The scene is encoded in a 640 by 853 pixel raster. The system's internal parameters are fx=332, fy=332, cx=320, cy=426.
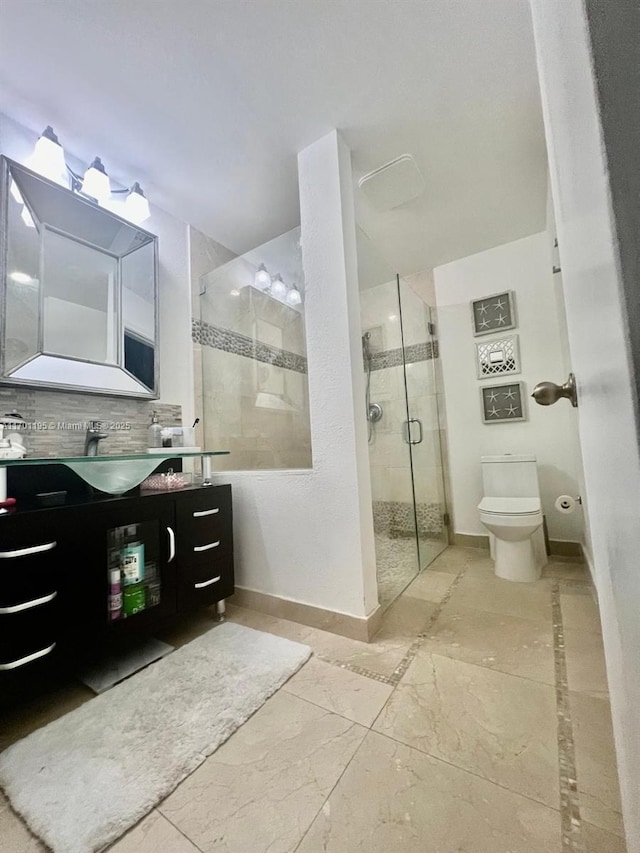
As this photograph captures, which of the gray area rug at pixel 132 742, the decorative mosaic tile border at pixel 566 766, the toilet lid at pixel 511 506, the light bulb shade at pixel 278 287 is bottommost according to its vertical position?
the decorative mosaic tile border at pixel 566 766

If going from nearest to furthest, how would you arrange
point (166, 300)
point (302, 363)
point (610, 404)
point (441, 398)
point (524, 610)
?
point (610, 404) → point (524, 610) → point (302, 363) → point (166, 300) → point (441, 398)

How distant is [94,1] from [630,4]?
5.83 ft

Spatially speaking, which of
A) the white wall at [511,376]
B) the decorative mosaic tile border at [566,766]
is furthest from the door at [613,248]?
the white wall at [511,376]

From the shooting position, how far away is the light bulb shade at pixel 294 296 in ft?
6.08

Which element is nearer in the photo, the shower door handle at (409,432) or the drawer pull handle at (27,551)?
the drawer pull handle at (27,551)

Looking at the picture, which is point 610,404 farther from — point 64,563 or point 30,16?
point 30,16

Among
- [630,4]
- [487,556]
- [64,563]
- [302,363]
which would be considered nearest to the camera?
[630,4]

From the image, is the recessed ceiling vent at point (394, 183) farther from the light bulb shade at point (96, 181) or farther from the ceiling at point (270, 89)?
the light bulb shade at point (96, 181)

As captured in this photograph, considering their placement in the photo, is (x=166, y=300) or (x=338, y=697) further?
(x=166, y=300)

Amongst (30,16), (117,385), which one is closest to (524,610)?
(117,385)

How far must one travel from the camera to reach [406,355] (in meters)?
2.52

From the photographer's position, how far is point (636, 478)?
276 millimetres

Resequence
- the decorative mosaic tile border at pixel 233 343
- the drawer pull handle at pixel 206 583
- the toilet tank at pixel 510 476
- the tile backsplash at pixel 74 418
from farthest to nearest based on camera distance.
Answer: the toilet tank at pixel 510 476 < the decorative mosaic tile border at pixel 233 343 < the drawer pull handle at pixel 206 583 < the tile backsplash at pixel 74 418

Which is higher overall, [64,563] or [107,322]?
[107,322]
